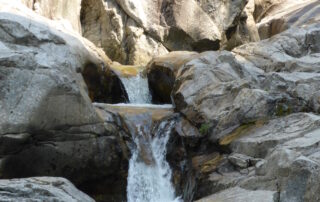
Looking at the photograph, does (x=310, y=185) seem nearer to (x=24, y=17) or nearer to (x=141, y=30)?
→ (x=24, y=17)

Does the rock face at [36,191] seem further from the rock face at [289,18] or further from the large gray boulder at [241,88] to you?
the rock face at [289,18]

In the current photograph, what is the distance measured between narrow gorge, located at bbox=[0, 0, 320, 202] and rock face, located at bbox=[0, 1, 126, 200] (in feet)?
0.07

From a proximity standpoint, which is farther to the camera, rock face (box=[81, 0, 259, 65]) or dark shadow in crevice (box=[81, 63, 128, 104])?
rock face (box=[81, 0, 259, 65])

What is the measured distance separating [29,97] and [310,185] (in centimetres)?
596

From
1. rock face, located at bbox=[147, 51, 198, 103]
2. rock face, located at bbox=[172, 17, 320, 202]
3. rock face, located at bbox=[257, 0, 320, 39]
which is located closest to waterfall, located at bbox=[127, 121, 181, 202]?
rock face, located at bbox=[172, 17, 320, 202]

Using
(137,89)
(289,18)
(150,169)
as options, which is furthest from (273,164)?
(289,18)

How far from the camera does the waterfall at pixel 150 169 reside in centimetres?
1027

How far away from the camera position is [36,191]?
5.03 metres

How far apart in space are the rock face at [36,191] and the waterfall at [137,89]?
31.5 ft

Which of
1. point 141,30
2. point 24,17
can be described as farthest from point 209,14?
point 24,17

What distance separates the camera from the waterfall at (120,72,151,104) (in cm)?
1513

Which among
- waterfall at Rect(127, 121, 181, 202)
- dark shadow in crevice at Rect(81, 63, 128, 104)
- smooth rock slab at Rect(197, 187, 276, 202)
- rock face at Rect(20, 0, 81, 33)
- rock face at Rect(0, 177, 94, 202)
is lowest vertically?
waterfall at Rect(127, 121, 181, 202)

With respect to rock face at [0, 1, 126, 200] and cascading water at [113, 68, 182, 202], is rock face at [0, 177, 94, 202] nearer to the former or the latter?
rock face at [0, 1, 126, 200]

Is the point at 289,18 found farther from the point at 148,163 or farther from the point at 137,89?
the point at 148,163
